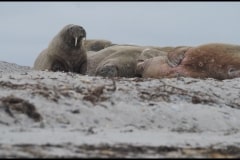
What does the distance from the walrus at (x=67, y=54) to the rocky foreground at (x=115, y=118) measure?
4.21m

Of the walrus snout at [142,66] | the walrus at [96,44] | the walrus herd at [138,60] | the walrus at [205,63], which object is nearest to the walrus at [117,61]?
the walrus herd at [138,60]

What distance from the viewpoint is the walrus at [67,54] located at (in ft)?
38.2

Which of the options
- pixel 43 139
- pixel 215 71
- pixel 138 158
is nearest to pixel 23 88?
pixel 43 139

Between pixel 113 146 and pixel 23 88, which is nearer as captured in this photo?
pixel 113 146

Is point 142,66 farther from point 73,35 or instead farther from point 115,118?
point 115,118

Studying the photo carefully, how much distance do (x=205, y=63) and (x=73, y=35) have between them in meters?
3.18

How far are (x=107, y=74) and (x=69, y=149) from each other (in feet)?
23.0

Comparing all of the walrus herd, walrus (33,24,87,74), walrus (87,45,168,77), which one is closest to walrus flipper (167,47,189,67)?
the walrus herd

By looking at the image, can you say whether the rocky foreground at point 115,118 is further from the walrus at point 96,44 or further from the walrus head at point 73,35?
the walrus at point 96,44

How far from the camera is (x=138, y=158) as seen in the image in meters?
4.04

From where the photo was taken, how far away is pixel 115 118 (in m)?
5.46

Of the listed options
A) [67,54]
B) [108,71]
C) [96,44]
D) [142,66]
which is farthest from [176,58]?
[96,44]

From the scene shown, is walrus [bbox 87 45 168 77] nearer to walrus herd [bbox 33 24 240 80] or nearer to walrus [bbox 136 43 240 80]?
walrus herd [bbox 33 24 240 80]

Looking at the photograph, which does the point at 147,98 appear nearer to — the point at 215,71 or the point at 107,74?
the point at 215,71
